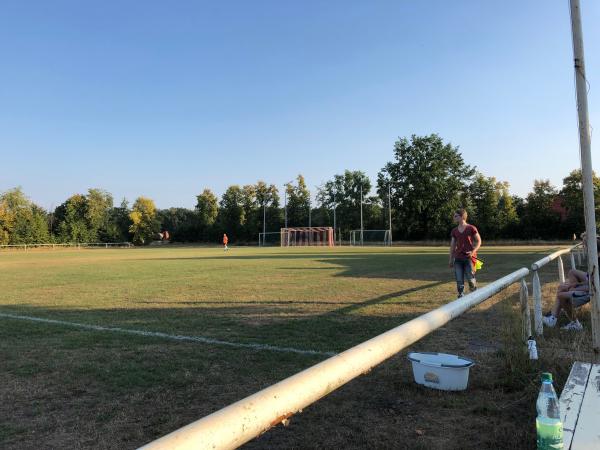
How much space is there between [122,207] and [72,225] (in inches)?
846

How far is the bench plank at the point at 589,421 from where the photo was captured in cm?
250

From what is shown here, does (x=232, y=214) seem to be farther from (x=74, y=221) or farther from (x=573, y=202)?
(x=573, y=202)

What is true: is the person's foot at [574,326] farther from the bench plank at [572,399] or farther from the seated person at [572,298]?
the bench plank at [572,399]

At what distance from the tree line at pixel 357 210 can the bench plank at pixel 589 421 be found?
63.3 metres

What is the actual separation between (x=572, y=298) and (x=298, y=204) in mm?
81786

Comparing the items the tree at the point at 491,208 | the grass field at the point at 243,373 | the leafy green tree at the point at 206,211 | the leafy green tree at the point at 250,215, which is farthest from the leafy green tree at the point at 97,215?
the grass field at the point at 243,373

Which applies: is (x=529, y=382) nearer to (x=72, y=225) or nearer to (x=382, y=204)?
(x=382, y=204)

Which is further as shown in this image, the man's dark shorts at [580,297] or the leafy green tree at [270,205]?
the leafy green tree at [270,205]

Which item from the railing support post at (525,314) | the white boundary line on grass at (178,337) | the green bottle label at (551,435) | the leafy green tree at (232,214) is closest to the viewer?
the green bottle label at (551,435)

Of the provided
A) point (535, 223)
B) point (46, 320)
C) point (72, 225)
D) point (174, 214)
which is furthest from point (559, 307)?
point (174, 214)

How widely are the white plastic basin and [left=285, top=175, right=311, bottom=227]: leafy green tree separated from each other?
82.5m

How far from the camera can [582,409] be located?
117 inches

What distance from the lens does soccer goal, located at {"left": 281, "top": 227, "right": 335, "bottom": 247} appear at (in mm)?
71500

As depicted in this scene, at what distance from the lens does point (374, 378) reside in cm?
488
